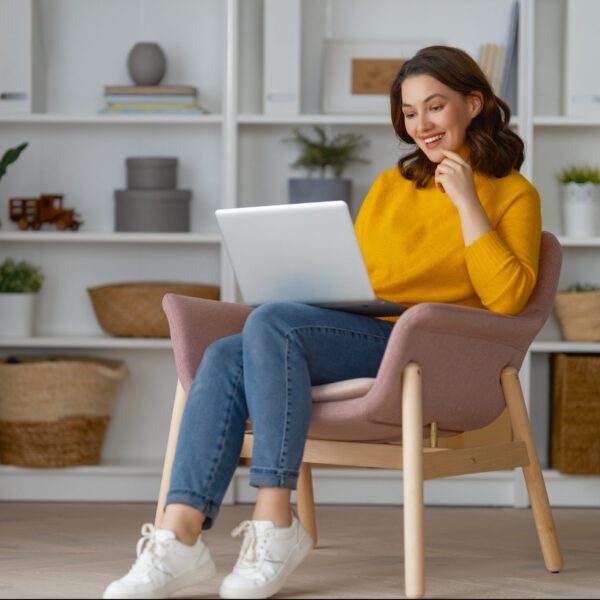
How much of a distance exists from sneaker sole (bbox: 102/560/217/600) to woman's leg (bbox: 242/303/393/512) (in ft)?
0.41

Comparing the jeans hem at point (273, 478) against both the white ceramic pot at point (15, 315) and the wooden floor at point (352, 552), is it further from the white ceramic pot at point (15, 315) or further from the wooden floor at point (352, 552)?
the white ceramic pot at point (15, 315)

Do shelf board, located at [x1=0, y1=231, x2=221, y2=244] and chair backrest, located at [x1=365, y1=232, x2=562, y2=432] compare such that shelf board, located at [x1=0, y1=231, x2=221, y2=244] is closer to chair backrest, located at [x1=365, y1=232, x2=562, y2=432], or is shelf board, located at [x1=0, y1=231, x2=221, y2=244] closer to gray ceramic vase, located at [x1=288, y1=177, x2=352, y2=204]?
gray ceramic vase, located at [x1=288, y1=177, x2=352, y2=204]

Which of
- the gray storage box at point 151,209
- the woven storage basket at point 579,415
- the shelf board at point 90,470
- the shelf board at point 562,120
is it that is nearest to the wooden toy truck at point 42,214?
the gray storage box at point 151,209

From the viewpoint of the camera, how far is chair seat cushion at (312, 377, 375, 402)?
2111mm

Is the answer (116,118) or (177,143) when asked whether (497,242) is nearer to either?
(116,118)

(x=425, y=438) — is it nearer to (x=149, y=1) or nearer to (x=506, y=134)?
(x=506, y=134)

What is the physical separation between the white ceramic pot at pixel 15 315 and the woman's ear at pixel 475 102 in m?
1.75

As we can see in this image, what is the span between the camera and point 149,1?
388 centimetres

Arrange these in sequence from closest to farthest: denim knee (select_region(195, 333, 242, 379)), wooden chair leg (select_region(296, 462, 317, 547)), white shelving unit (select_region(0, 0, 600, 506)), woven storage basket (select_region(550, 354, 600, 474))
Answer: denim knee (select_region(195, 333, 242, 379)) < wooden chair leg (select_region(296, 462, 317, 547)) < woven storage basket (select_region(550, 354, 600, 474)) < white shelving unit (select_region(0, 0, 600, 506))

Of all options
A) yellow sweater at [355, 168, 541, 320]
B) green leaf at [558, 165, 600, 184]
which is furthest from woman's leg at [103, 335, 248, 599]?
green leaf at [558, 165, 600, 184]

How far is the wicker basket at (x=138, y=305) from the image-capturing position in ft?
11.9

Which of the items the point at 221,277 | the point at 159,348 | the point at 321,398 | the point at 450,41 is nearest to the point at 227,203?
the point at 221,277

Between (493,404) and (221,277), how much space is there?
1.52 metres

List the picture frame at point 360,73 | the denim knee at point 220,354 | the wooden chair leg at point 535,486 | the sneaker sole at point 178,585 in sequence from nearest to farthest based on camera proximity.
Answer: the sneaker sole at point 178,585
the denim knee at point 220,354
the wooden chair leg at point 535,486
the picture frame at point 360,73
